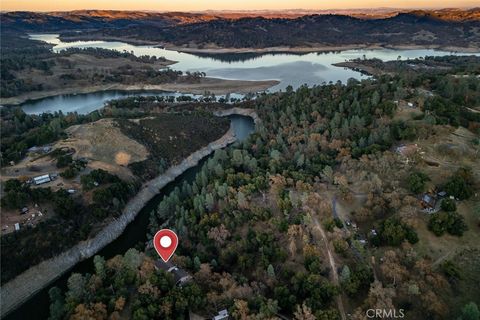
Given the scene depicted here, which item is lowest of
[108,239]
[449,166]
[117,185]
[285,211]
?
[108,239]

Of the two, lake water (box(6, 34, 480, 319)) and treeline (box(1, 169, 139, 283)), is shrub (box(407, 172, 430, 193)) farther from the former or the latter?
treeline (box(1, 169, 139, 283))

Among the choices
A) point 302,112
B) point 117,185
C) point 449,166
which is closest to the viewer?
point 449,166

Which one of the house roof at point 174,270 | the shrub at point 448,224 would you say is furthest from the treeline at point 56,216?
the shrub at point 448,224

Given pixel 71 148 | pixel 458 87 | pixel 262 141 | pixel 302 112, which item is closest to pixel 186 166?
pixel 262 141

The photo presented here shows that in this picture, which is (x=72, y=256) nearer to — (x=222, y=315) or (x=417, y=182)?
Answer: (x=222, y=315)

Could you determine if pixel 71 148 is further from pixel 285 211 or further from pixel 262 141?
pixel 285 211

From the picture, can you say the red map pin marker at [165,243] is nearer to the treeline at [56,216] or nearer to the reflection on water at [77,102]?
the treeline at [56,216]

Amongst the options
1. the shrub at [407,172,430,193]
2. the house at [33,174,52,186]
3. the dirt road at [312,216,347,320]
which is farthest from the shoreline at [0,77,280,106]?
the dirt road at [312,216,347,320]
